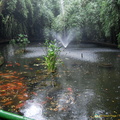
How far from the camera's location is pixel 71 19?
23766mm

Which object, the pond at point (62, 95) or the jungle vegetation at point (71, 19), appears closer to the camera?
the pond at point (62, 95)

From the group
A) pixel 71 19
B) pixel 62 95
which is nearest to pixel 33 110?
pixel 62 95

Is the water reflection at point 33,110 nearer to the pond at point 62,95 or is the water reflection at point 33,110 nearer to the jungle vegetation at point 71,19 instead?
the pond at point 62,95

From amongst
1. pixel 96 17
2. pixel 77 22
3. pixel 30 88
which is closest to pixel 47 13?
pixel 77 22

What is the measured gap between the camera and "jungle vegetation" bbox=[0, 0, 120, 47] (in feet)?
55.6

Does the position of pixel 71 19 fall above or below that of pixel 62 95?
above

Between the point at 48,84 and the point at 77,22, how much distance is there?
19.0 meters

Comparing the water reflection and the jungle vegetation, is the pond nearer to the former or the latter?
the water reflection

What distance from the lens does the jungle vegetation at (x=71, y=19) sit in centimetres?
1694

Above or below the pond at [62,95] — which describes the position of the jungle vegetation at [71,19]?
above

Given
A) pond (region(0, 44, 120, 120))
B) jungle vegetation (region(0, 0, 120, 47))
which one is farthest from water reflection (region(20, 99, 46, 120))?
jungle vegetation (region(0, 0, 120, 47))

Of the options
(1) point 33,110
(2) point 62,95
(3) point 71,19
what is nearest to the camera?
(1) point 33,110

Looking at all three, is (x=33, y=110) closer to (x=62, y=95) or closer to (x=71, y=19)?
(x=62, y=95)

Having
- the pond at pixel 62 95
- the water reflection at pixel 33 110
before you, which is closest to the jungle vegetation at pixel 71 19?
the pond at pixel 62 95
